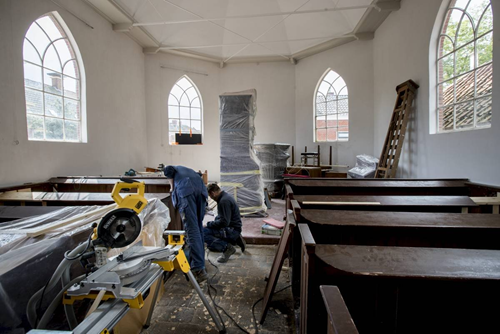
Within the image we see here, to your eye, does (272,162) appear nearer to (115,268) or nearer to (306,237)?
(306,237)

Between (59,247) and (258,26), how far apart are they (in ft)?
22.2

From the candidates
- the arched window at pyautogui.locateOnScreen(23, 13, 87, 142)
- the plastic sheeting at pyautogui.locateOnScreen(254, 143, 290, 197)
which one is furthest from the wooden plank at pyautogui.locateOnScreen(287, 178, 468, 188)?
the arched window at pyautogui.locateOnScreen(23, 13, 87, 142)

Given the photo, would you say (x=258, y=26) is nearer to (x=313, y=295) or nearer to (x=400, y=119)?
(x=400, y=119)

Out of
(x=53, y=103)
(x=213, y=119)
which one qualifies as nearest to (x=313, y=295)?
(x=53, y=103)

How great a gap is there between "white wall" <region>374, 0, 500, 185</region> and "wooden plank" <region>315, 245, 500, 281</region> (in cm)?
242

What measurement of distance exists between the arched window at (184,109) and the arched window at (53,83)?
2.86 metres

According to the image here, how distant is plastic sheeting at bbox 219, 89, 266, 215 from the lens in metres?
4.14

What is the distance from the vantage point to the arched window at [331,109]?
697cm

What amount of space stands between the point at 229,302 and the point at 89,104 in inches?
187

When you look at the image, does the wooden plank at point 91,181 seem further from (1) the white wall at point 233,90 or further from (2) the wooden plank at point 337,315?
(1) the white wall at point 233,90

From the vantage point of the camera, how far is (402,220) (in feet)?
4.93

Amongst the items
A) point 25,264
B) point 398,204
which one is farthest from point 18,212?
point 398,204

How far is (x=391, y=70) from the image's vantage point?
5.18m

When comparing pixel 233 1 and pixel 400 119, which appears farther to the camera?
pixel 233 1
